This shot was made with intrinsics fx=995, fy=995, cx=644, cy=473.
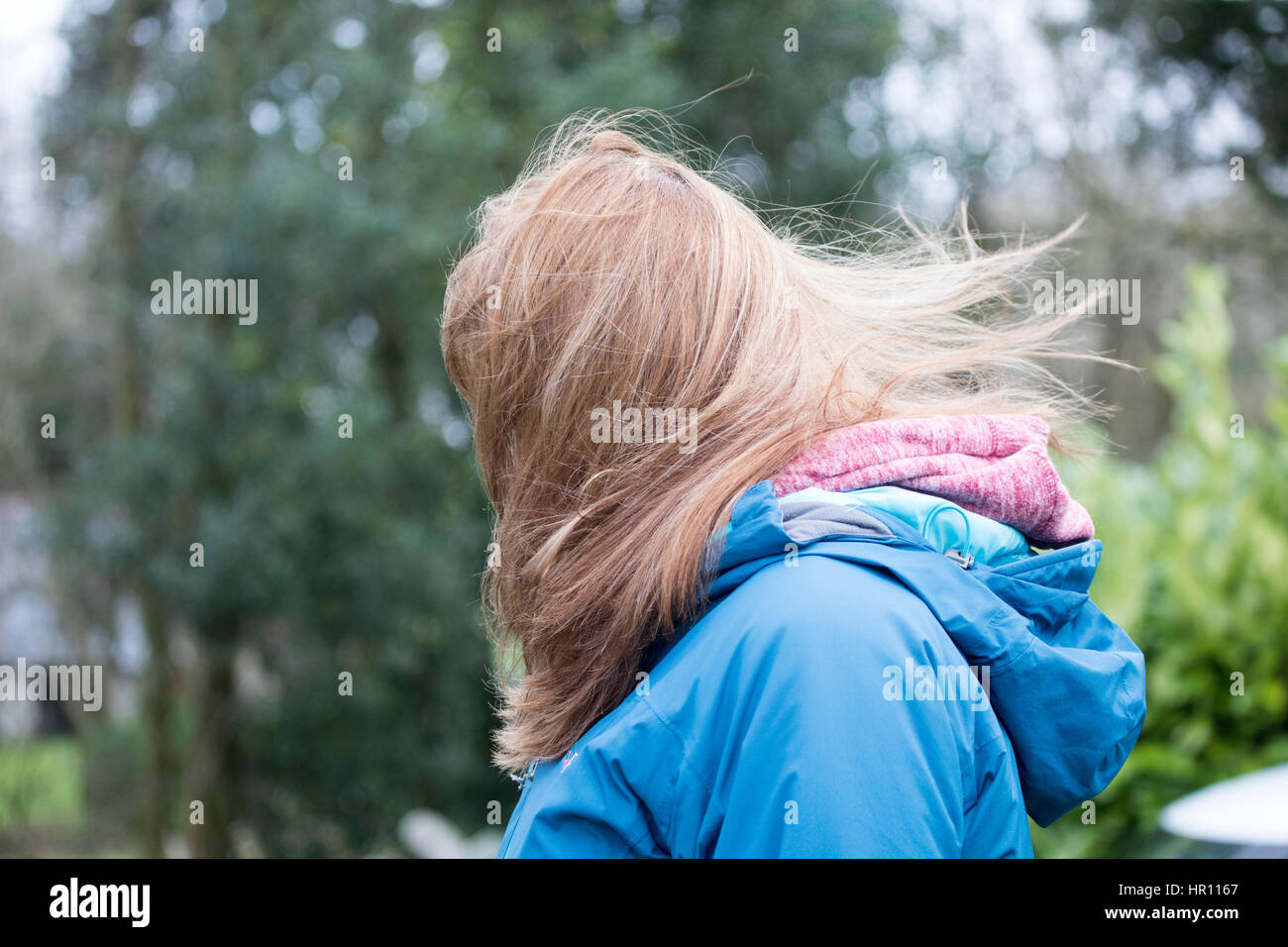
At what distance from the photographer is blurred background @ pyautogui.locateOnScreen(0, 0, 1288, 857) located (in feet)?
20.5

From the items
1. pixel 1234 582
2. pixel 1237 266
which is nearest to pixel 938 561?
pixel 1234 582

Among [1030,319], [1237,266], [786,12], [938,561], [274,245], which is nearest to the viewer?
[938,561]

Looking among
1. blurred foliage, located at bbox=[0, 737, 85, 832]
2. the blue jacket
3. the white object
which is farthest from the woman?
blurred foliage, located at bbox=[0, 737, 85, 832]

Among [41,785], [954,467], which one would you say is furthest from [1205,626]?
[41,785]

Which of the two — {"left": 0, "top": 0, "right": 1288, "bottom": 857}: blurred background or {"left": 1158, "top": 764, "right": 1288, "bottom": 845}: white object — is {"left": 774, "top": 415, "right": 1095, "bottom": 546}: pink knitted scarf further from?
{"left": 0, "top": 0, "right": 1288, "bottom": 857}: blurred background

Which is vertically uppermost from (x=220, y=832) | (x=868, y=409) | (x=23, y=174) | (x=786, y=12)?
(x=786, y=12)

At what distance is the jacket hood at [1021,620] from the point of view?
1.06 metres

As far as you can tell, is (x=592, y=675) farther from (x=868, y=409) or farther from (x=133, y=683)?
(x=133, y=683)

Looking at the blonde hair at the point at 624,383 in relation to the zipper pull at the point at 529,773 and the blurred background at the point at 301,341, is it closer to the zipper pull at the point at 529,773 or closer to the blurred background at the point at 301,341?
the zipper pull at the point at 529,773

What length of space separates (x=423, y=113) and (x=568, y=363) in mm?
6133

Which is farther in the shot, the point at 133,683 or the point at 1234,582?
the point at 133,683

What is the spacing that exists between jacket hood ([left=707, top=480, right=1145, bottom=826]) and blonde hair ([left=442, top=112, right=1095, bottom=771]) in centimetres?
6

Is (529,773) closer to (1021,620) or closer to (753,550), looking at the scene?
(753,550)

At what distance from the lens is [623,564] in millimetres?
1161
